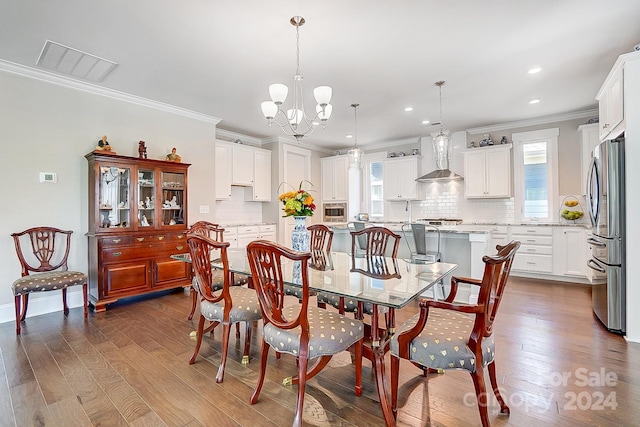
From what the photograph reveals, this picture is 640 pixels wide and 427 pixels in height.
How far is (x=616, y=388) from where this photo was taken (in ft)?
6.42

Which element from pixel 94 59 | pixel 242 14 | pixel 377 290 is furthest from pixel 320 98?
pixel 94 59

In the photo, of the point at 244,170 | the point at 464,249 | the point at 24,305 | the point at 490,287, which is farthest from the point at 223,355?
the point at 244,170

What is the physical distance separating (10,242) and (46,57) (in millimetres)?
1942

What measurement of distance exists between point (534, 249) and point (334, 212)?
→ 4008 mm

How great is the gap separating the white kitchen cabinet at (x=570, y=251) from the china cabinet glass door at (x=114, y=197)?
6171mm

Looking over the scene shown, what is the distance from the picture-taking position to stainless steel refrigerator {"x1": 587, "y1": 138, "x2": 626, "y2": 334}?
9.13 ft

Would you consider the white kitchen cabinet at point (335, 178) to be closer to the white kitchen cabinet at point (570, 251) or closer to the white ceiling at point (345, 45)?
the white ceiling at point (345, 45)

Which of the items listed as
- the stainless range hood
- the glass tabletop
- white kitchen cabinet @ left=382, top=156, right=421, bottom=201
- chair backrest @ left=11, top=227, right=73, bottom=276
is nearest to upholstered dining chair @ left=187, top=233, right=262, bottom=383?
the glass tabletop

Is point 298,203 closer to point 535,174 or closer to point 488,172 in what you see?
point 488,172

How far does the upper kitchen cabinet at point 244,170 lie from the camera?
5.47 m

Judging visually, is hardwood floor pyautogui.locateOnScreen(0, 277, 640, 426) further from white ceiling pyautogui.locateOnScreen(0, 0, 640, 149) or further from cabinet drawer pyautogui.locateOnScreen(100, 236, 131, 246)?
white ceiling pyautogui.locateOnScreen(0, 0, 640, 149)

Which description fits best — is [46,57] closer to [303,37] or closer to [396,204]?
[303,37]

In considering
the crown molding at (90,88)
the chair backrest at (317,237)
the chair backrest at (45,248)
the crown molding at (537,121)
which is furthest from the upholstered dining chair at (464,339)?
the crown molding at (537,121)

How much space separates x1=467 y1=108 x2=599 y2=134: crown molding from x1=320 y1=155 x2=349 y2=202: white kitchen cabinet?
2688 millimetres
